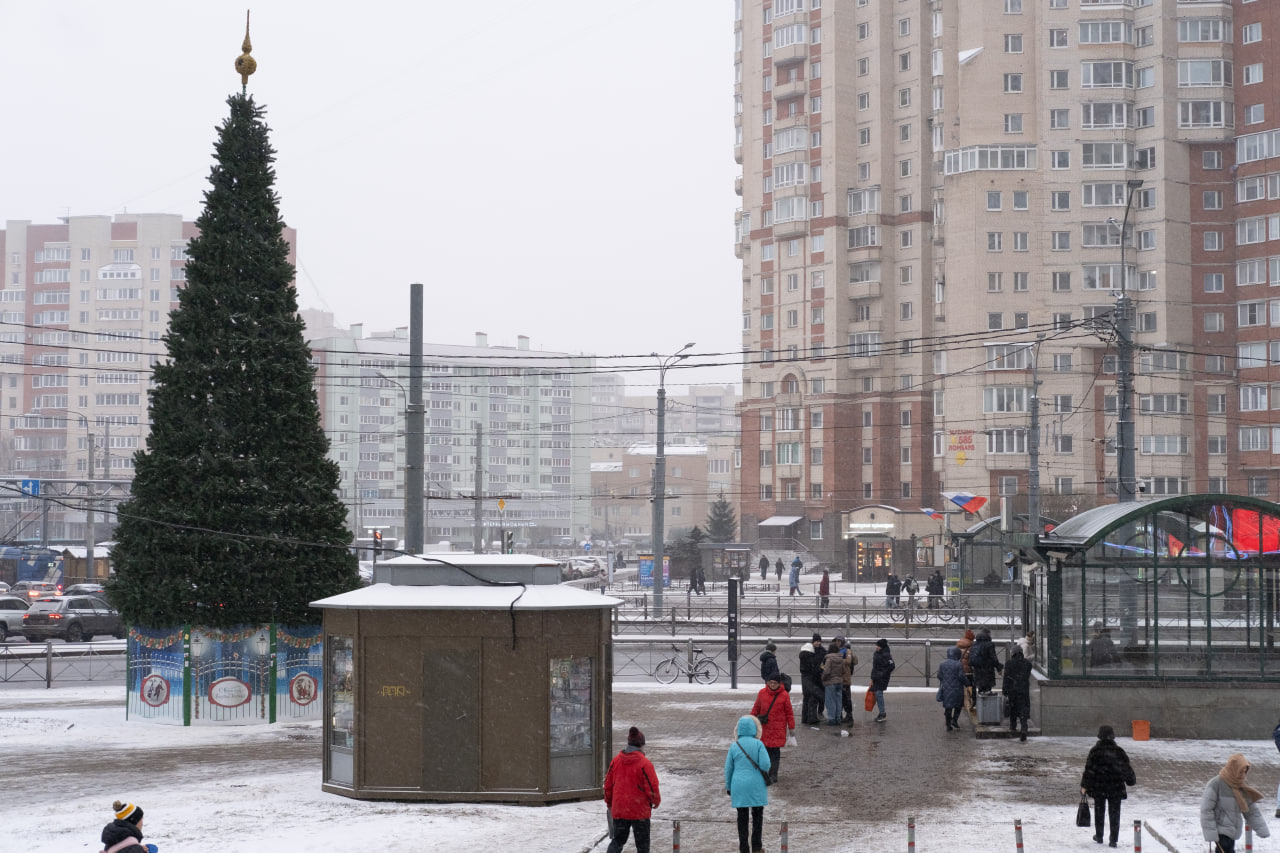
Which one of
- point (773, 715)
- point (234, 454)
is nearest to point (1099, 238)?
point (234, 454)

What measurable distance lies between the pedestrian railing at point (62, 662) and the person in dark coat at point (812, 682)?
18.2m

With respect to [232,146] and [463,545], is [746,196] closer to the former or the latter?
[463,545]

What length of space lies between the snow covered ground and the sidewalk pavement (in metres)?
0.05

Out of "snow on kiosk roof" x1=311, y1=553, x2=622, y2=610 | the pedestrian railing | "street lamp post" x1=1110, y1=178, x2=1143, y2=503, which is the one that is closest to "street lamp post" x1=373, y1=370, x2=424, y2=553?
"snow on kiosk roof" x1=311, y1=553, x2=622, y2=610

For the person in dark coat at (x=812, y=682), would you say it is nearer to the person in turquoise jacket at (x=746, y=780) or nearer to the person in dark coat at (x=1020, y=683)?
the person in dark coat at (x=1020, y=683)

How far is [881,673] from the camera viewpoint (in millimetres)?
24609

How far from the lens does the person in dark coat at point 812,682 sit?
24.1 metres

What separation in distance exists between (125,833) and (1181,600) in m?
18.7

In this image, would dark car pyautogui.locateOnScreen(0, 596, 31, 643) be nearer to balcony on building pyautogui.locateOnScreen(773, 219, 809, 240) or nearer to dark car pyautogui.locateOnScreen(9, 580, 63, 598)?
dark car pyautogui.locateOnScreen(9, 580, 63, 598)

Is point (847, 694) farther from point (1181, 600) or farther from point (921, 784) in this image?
point (1181, 600)

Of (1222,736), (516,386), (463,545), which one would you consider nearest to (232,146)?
(1222,736)

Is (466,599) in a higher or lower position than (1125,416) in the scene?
lower

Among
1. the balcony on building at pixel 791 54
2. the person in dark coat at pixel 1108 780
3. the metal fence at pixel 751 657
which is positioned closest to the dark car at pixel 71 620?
the metal fence at pixel 751 657

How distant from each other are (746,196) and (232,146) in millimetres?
80003
